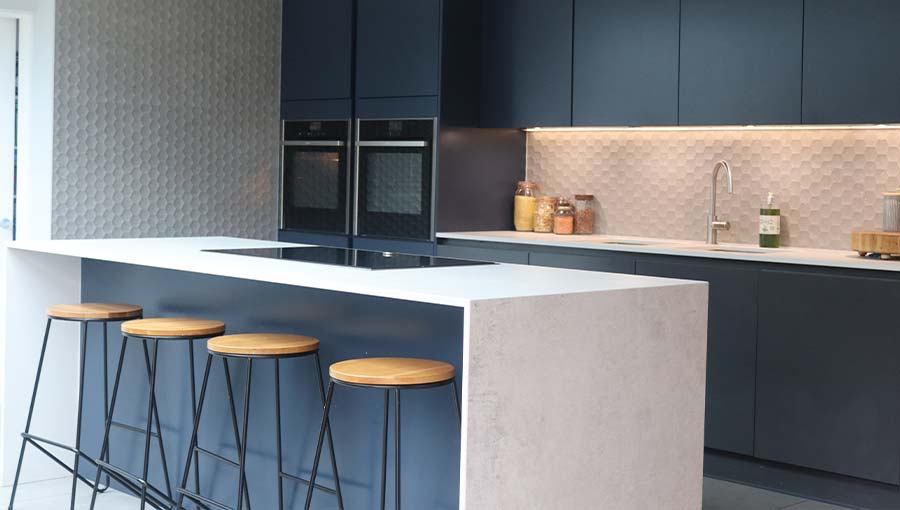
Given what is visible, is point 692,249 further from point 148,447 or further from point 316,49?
point 316,49

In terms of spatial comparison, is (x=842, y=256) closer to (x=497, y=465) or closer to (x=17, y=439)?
(x=497, y=465)

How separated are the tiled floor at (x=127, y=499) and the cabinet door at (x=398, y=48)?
8.14 feet

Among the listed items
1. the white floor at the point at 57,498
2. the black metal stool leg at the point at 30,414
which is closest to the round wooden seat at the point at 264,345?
the black metal stool leg at the point at 30,414

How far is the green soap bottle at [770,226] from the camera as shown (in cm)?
491

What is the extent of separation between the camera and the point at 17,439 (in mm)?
4359

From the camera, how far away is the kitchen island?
103 inches

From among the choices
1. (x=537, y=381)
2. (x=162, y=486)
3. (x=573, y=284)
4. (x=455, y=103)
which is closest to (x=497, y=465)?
(x=537, y=381)

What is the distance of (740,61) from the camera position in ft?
15.6

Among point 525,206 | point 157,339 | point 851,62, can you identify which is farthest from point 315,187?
point 851,62

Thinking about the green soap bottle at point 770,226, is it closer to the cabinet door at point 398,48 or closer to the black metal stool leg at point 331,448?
the cabinet door at point 398,48

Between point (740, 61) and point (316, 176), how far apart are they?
2574 mm

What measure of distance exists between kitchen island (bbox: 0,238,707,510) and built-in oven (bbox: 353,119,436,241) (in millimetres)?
1675

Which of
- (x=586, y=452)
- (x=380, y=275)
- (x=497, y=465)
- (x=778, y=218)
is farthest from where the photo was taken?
(x=778, y=218)

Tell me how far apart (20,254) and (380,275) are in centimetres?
198
